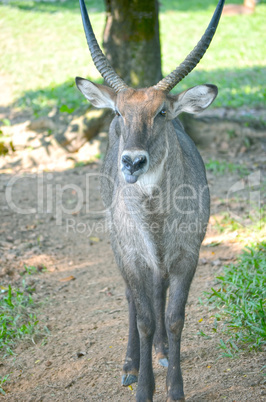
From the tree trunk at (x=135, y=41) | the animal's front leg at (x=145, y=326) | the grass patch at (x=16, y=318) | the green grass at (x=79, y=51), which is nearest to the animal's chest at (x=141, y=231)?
the animal's front leg at (x=145, y=326)

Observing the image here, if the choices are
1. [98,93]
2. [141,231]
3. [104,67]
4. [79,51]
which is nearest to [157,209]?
[141,231]

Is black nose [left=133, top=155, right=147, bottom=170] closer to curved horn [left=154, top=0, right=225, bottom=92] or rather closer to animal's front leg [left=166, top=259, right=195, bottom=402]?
curved horn [left=154, top=0, right=225, bottom=92]

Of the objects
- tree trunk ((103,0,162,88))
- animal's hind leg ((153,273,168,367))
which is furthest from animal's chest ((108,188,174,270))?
tree trunk ((103,0,162,88))

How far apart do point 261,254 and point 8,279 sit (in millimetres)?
2552

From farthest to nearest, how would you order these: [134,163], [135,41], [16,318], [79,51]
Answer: [79,51]
[135,41]
[16,318]
[134,163]

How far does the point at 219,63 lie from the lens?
564 inches

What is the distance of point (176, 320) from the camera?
3.34m

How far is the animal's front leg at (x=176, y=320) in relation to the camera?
3.28 metres

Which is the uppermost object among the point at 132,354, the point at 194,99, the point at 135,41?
Answer: the point at 135,41

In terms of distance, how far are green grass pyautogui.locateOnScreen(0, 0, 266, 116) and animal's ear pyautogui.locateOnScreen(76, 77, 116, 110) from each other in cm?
450

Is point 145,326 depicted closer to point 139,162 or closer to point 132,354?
point 132,354

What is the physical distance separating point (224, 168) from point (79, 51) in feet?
32.3

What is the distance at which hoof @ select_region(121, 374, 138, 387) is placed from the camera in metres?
3.65

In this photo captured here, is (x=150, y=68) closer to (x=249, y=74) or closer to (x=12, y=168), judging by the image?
(x=12, y=168)
